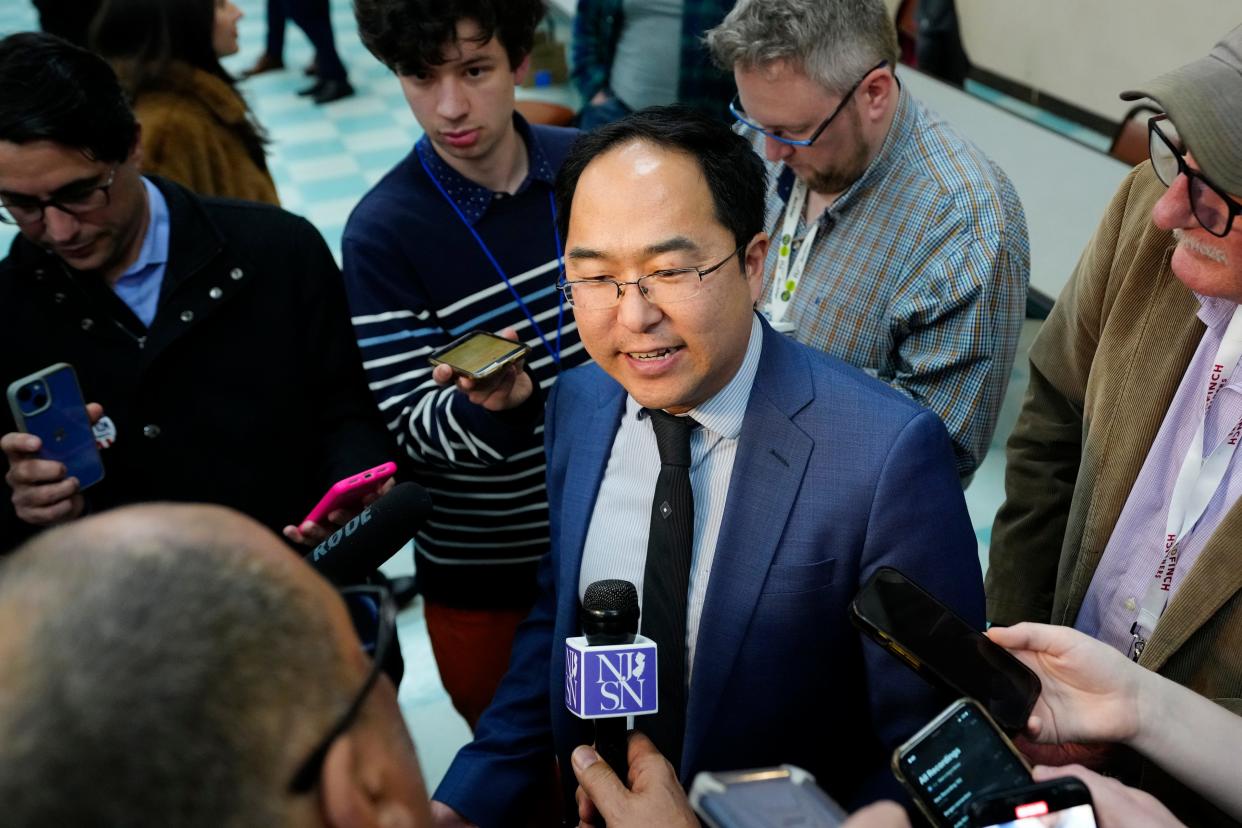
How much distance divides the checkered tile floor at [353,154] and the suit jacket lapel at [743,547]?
1.84 m

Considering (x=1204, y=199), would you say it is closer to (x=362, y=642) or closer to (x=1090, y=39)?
(x=362, y=642)

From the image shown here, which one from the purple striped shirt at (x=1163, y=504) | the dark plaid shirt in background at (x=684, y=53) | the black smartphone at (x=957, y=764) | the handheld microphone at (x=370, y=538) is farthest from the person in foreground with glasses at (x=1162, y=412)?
the dark plaid shirt in background at (x=684, y=53)

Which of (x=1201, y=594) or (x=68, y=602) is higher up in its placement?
(x=68, y=602)

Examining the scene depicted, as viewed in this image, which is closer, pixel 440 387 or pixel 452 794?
pixel 452 794

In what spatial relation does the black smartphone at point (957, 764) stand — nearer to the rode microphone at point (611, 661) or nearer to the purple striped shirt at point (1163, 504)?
the rode microphone at point (611, 661)

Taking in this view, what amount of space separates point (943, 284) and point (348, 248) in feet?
4.23

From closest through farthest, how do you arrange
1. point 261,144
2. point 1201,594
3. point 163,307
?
1. point 1201,594
2. point 163,307
3. point 261,144

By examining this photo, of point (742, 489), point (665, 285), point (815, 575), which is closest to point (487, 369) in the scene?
point (665, 285)

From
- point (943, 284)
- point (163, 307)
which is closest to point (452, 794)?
point (163, 307)

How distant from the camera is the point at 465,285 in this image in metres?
2.35

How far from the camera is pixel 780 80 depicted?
2348 mm

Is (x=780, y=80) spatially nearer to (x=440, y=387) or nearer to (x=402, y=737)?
(x=440, y=387)

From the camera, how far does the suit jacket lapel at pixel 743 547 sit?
1610 millimetres

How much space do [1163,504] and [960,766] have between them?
73 centimetres
